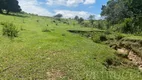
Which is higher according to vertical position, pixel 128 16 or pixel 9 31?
pixel 128 16

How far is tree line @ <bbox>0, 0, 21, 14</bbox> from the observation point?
59.0m

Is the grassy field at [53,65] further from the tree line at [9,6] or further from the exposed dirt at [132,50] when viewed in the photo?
the tree line at [9,6]

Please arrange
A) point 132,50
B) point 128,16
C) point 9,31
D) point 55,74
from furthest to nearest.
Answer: point 128,16 < point 9,31 < point 132,50 < point 55,74

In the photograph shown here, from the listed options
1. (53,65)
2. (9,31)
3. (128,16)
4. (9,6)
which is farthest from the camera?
(9,6)

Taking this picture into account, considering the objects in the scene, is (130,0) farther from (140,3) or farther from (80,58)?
(80,58)

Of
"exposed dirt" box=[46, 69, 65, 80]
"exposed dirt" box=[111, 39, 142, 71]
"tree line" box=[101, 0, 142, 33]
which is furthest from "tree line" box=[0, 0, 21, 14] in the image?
"exposed dirt" box=[46, 69, 65, 80]

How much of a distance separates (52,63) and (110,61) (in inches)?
215

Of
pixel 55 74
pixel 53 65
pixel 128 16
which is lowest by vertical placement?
pixel 55 74

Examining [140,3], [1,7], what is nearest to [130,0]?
[140,3]

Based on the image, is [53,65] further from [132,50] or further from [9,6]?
[9,6]

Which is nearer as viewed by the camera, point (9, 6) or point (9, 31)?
point (9, 31)

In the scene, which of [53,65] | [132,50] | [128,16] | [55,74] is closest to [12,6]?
[128,16]

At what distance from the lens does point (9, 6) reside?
62.9 metres

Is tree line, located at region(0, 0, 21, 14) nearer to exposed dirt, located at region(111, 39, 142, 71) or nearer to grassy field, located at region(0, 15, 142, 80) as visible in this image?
grassy field, located at region(0, 15, 142, 80)
